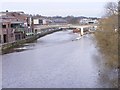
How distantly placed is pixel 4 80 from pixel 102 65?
250 cm

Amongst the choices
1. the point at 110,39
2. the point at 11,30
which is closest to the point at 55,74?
the point at 110,39

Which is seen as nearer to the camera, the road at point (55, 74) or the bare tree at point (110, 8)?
the road at point (55, 74)

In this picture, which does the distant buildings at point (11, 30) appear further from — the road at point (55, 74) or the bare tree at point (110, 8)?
the bare tree at point (110, 8)

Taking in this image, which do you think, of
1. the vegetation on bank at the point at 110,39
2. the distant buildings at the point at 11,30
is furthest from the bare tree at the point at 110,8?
the distant buildings at the point at 11,30

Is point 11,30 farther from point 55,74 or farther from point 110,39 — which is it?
point 110,39

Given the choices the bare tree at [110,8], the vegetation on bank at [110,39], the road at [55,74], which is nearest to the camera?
the vegetation on bank at [110,39]

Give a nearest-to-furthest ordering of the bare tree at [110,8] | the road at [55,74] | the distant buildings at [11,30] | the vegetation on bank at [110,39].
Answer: the vegetation on bank at [110,39] → the road at [55,74] → the bare tree at [110,8] → the distant buildings at [11,30]

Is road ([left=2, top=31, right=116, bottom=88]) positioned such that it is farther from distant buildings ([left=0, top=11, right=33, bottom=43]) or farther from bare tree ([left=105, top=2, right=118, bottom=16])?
distant buildings ([left=0, top=11, right=33, bottom=43])

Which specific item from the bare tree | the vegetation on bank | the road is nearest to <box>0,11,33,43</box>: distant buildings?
the road

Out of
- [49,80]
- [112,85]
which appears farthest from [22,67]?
A: [112,85]

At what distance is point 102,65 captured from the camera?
972 cm

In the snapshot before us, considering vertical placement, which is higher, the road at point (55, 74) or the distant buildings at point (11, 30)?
the distant buildings at point (11, 30)

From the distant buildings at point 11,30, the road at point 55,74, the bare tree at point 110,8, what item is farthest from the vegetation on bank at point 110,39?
the distant buildings at point 11,30

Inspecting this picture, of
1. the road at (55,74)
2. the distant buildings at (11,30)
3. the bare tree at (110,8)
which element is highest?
the bare tree at (110,8)
